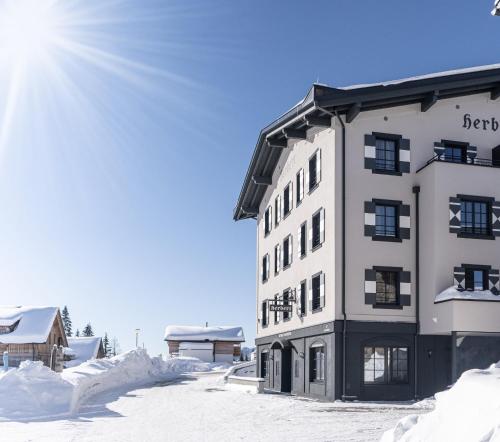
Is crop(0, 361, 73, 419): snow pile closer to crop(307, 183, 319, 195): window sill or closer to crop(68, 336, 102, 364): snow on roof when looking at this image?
crop(307, 183, 319, 195): window sill

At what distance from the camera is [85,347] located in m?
83.5

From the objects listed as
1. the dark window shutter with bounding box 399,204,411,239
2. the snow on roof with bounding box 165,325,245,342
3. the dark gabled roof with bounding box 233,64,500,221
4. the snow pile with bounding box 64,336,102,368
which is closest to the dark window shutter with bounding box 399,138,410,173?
the dark window shutter with bounding box 399,204,411,239

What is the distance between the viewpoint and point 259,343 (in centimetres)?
3816

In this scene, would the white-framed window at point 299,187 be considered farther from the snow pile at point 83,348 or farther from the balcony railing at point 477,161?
the snow pile at point 83,348

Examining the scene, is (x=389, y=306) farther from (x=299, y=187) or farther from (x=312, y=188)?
(x=299, y=187)

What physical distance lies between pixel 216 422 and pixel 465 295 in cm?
1060

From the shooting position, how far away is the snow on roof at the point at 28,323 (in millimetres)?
55719

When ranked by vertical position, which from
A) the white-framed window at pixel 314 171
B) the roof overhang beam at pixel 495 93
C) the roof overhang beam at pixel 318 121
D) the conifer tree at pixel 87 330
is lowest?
the conifer tree at pixel 87 330

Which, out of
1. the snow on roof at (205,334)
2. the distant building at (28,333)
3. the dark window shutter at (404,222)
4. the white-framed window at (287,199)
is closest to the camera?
the dark window shutter at (404,222)

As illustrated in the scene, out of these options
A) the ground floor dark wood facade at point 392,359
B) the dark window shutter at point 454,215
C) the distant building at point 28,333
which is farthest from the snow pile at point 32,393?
the distant building at point 28,333

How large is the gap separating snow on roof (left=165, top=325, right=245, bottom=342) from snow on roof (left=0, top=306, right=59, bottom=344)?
24819 mm

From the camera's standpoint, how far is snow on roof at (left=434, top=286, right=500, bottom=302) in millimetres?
23202

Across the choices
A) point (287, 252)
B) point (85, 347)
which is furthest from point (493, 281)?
point (85, 347)

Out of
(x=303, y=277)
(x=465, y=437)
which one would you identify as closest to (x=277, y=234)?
(x=303, y=277)
